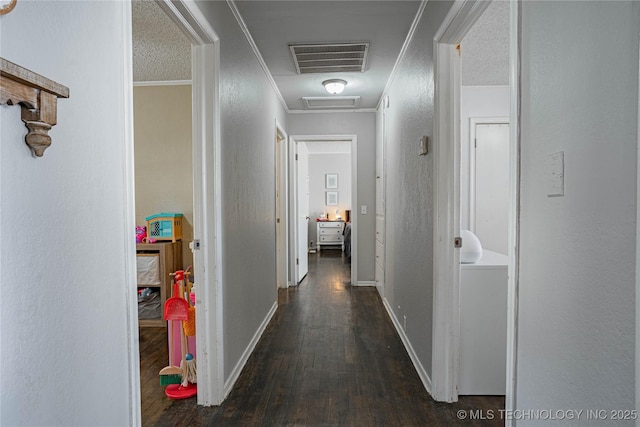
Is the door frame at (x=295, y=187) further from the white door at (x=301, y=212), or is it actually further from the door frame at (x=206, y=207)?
the door frame at (x=206, y=207)

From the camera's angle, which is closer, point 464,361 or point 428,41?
point 464,361

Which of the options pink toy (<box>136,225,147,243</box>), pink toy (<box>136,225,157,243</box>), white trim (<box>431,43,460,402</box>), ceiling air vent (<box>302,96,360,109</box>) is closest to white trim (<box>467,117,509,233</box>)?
ceiling air vent (<box>302,96,360,109</box>)

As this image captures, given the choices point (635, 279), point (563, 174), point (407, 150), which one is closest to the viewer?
point (635, 279)

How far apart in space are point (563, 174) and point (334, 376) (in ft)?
6.28

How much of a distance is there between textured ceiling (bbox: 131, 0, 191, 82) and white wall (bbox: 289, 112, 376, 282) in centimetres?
174

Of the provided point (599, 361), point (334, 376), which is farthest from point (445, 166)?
point (334, 376)

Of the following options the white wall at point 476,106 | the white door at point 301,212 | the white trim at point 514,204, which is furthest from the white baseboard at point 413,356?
the white door at point 301,212

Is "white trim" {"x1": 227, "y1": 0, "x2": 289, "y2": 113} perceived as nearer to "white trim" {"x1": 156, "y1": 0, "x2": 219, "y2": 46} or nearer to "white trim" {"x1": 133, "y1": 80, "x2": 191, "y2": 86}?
"white trim" {"x1": 156, "y1": 0, "x2": 219, "y2": 46}

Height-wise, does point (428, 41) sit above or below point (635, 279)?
above

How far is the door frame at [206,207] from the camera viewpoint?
2006 mm

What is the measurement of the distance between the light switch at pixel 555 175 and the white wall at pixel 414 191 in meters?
1.12

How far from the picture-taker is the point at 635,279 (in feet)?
2.42

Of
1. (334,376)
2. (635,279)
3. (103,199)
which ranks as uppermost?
(103,199)

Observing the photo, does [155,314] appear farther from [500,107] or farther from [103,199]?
[500,107]
